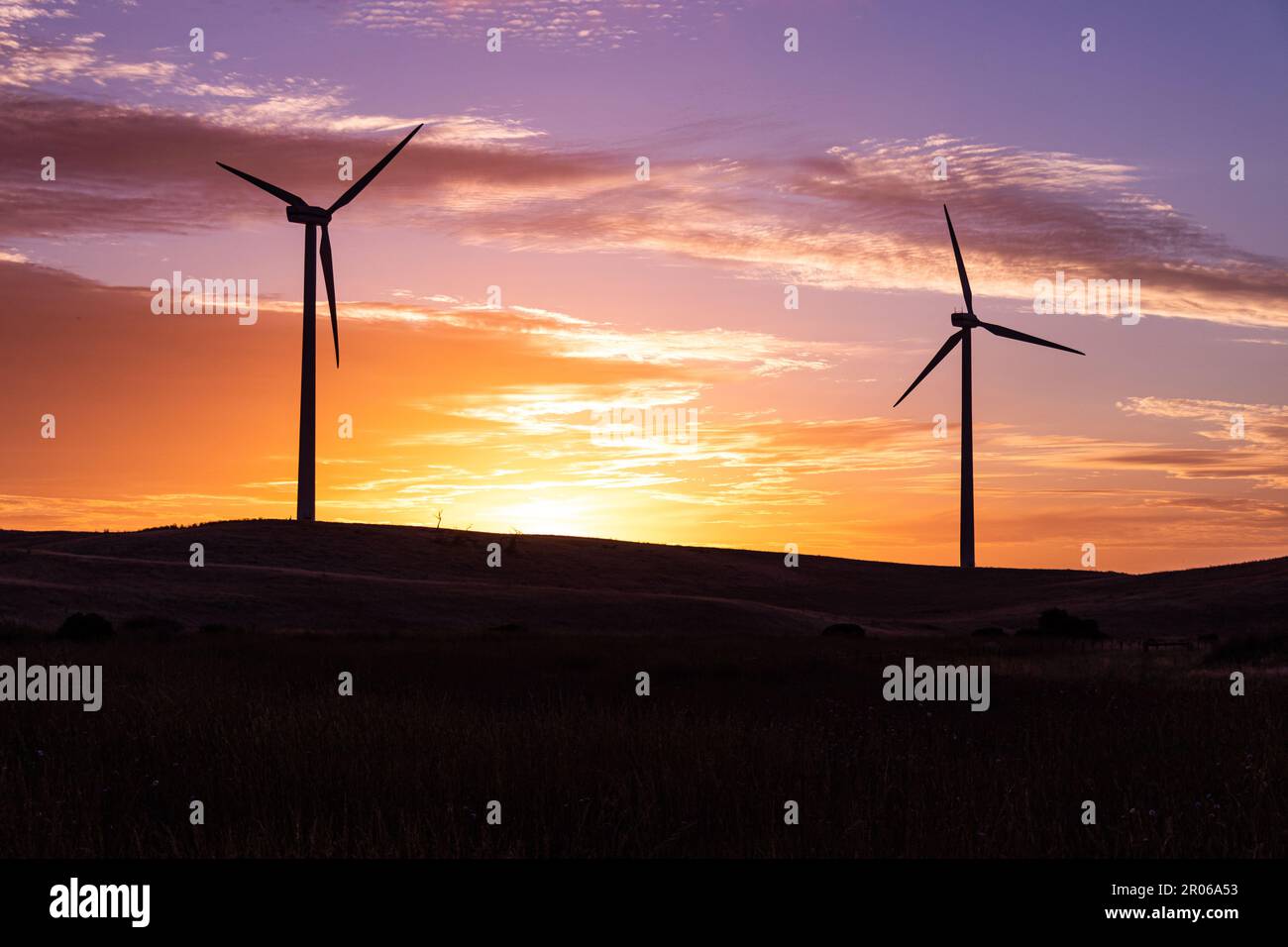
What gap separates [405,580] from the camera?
210 feet

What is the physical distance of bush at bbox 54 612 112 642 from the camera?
1316 inches

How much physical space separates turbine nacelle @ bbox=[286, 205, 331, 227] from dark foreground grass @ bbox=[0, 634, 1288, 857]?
4806 cm

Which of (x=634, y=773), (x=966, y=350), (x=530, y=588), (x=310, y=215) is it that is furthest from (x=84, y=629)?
(x=966, y=350)

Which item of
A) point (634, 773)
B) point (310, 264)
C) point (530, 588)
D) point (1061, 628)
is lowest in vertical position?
point (1061, 628)

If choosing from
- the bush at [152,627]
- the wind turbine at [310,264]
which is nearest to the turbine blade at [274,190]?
the wind turbine at [310,264]

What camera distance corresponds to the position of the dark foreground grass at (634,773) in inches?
345

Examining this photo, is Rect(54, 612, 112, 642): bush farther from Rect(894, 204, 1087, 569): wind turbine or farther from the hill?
Rect(894, 204, 1087, 569): wind turbine

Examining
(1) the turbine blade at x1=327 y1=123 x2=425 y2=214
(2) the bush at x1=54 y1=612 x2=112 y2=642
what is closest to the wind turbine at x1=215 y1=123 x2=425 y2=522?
(1) the turbine blade at x1=327 y1=123 x2=425 y2=214

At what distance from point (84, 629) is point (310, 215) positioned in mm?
35442

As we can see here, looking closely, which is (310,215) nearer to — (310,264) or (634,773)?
(310,264)

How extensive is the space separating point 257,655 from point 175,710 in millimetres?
12609

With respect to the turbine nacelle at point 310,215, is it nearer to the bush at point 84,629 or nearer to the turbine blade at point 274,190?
the turbine blade at point 274,190

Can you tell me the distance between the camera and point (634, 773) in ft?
34.6
